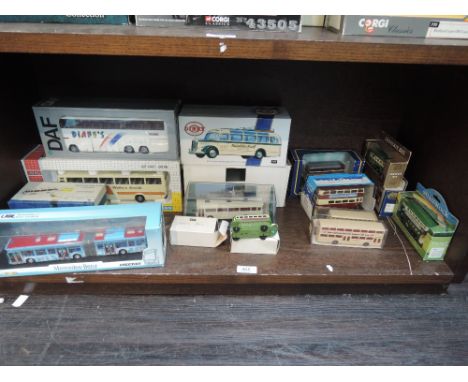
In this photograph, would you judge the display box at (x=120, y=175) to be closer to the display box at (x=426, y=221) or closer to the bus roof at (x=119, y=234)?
the bus roof at (x=119, y=234)

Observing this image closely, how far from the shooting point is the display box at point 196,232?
30.2 inches

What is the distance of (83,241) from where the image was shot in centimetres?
70

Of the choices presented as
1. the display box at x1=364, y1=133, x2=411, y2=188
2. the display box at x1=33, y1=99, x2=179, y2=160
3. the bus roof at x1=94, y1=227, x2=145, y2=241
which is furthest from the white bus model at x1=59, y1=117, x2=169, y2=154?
the display box at x1=364, y1=133, x2=411, y2=188

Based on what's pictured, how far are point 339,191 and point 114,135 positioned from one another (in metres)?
0.57

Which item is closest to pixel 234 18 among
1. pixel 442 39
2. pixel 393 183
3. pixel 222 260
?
pixel 442 39

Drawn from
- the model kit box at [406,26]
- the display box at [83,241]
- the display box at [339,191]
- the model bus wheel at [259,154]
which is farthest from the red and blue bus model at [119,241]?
the model kit box at [406,26]

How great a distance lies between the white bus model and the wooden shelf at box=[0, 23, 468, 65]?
27 centimetres

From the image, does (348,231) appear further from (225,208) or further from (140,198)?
(140,198)

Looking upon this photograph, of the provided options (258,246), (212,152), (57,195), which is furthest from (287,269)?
(57,195)

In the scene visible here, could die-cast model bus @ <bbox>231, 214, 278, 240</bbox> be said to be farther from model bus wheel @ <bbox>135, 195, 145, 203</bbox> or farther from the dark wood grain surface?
model bus wheel @ <bbox>135, 195, 145, 203</bbox>

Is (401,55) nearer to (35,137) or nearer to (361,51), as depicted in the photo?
(361,51)

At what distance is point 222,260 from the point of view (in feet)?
2.47

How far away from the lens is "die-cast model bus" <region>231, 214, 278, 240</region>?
74cm

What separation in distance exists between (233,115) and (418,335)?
0.60 m
